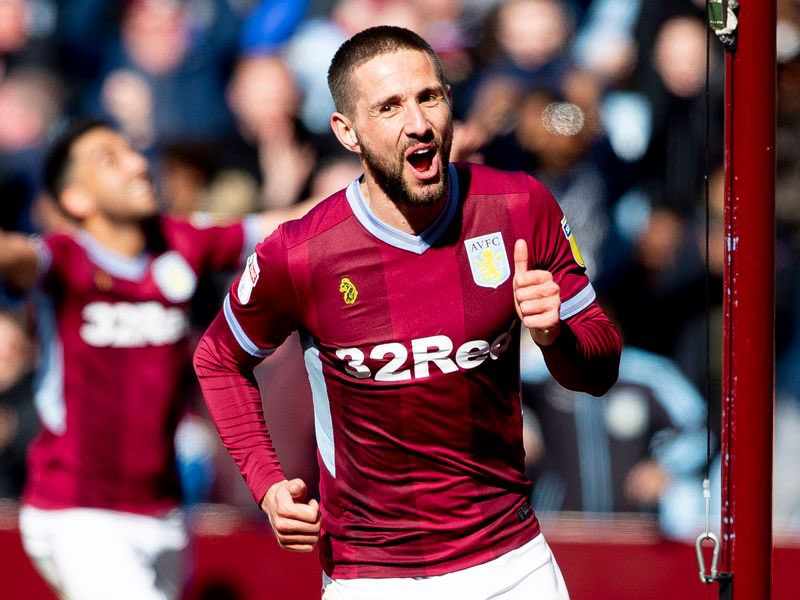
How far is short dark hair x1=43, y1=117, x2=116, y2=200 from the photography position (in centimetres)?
491

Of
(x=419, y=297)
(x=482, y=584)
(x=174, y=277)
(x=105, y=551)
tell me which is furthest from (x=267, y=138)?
(x=482, y=584)

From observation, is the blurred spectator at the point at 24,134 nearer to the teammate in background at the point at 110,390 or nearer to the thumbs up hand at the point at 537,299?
the teammate in background at the point at 110,390

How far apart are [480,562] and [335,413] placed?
475 mm

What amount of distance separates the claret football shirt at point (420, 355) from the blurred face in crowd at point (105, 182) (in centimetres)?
169

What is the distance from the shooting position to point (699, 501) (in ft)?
16.5

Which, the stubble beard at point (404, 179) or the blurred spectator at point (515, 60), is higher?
the blurred spectator at point (515, 60)

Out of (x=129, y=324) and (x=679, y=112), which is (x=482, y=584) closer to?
(x=129, y=324)

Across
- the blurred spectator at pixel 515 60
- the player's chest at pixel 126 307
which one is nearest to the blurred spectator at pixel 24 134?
the player's chest at pixel 126 307

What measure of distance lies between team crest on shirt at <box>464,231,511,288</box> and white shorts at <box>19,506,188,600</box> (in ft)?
6.49

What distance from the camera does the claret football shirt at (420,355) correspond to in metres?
3.02

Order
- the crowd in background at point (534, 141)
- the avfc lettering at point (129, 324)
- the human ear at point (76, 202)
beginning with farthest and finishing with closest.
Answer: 1. the crowd in background at point (534, 141)
2. the human ear at point (76, 202)
3. the avfc lettering at point (129, 324)

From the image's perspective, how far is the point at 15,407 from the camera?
5492 millimetres

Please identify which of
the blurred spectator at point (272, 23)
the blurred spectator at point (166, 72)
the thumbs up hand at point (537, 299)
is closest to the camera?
the thumbs up hand at point (537, 299)

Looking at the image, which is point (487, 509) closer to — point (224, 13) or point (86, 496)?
point (86, 496)
